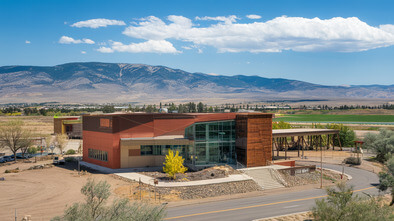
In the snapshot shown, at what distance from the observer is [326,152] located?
75938mm

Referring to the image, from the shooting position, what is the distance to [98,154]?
54.9 meters

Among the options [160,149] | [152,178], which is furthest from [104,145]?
[152,178]

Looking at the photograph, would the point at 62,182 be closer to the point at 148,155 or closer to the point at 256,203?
the point at 148,155

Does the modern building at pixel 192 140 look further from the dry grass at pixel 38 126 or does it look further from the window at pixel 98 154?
the dry grass at pixel 38 126

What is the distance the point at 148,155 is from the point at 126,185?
10.3 meters

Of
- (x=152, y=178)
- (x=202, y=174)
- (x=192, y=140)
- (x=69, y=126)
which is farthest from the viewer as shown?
(x=69, y=126)

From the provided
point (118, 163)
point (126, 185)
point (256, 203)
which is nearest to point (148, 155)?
point (118, 163)

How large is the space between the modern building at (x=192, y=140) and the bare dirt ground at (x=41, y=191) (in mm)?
5891

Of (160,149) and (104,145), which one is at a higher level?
(104,145)

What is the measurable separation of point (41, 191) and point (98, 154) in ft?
49.4

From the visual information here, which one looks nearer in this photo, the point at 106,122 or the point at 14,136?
the point at 106,122

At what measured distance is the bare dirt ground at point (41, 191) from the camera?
109 feet

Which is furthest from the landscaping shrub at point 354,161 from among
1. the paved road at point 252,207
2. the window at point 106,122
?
the window at point 106,122

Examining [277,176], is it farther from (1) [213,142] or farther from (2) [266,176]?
(1) [213,142]
